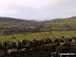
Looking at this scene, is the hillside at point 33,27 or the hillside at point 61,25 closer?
the hillside at point 33,27

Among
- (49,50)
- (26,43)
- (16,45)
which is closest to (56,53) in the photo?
(49,50)

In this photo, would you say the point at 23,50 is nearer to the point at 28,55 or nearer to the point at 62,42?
the point at 28,55

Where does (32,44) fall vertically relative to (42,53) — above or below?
above

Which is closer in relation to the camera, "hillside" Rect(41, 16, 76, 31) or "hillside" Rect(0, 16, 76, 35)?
"hillside" Rect(0, 16, 76, 35)

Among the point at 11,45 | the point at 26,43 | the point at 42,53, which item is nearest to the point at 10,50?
the point at 11,45

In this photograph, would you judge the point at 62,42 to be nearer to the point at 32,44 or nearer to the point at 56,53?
the point at 56,53

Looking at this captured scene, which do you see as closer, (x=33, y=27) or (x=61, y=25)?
(x=33, y=27)

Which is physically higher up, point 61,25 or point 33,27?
point 33,27

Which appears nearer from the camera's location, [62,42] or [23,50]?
[23,50]

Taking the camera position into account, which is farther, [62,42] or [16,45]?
[62,42]
